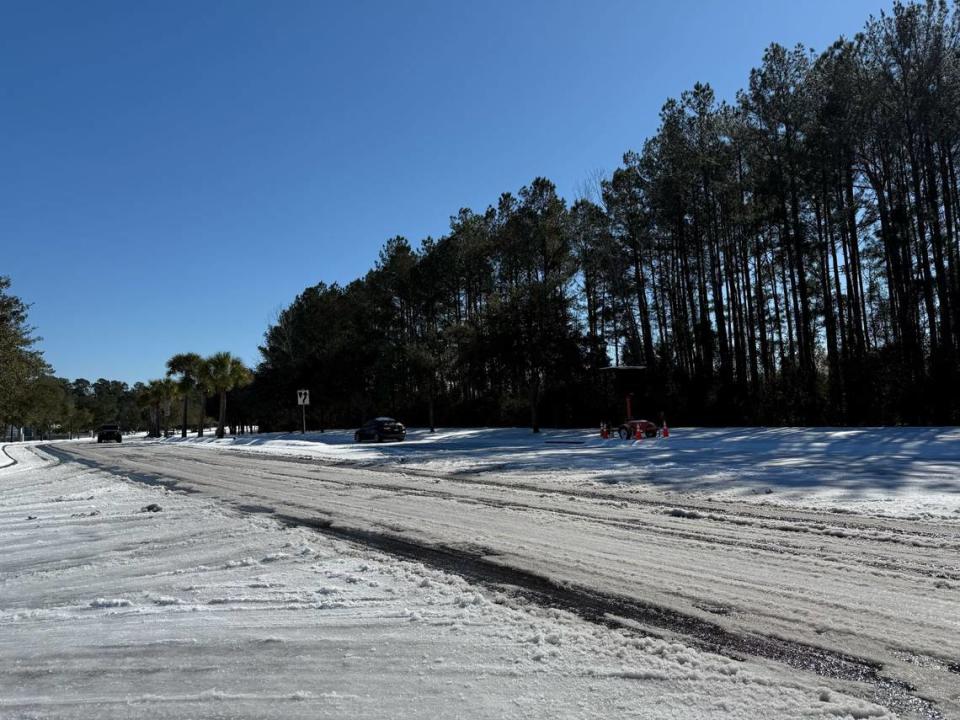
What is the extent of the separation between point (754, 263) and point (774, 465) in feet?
78.4

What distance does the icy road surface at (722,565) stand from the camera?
3.79 metres

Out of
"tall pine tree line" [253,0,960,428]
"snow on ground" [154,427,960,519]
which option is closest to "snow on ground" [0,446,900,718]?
"snow on ground" [154,427,960,519]

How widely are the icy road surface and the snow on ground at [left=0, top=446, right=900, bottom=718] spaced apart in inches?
11.9

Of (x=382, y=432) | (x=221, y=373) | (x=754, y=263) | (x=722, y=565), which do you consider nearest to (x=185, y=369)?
(x=221, y=373)

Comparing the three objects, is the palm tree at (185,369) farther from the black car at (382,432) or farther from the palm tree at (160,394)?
the black car at (382,432)

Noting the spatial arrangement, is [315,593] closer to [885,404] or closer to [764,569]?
[764,569]

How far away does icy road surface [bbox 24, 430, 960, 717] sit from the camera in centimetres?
379

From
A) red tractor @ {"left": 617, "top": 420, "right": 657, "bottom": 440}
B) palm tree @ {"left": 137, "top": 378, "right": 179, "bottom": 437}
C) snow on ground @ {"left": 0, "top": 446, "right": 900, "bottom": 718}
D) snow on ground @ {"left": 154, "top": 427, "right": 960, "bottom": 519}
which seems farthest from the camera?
palm tree @ {"left": 137, "top": 378, "right": 179, "bottom": 437}

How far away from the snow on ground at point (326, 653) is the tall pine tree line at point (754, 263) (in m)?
28.1

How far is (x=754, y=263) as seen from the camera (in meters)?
35.9

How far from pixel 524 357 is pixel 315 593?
3130 cm

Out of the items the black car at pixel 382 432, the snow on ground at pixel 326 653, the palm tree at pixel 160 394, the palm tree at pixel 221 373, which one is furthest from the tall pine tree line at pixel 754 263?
the palm tree at pixel 160 394

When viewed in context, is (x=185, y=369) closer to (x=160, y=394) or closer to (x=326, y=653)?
(x=160, y=394)

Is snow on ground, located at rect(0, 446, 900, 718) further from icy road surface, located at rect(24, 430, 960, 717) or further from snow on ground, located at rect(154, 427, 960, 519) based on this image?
snow on ground, located at rect(154, 427, 960, 519)
